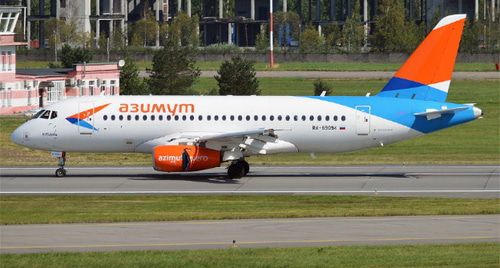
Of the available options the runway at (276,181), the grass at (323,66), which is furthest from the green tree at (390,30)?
the runway at (276,181)

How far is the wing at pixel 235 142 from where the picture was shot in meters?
46.4

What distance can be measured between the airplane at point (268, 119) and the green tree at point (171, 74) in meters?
34.7

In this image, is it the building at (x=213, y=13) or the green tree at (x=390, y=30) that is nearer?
the green tree at (x=390, y=30)

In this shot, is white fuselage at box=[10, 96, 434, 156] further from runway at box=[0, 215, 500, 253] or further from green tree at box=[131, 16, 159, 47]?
green tree at box=[131, 16, 159, 47]

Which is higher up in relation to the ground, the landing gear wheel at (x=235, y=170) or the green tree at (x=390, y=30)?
the green tree at (x=390, y=30)

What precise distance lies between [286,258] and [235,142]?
19.7 m

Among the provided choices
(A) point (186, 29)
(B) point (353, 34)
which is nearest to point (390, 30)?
(B) point (353, 34)

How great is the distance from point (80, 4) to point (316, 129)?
106949 millimetres

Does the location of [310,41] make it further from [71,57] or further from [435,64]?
[435,64]

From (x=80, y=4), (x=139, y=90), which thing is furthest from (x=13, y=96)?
(x=80, y=4)

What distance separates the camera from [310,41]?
149000 millimetres

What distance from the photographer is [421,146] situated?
62.9 m

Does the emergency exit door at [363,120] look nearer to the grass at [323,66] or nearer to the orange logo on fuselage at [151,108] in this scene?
the orange logo on fuselage at [151,108]

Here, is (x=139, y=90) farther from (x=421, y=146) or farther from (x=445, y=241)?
(x=445, y=241)
